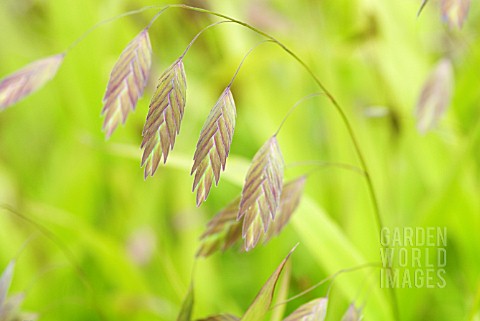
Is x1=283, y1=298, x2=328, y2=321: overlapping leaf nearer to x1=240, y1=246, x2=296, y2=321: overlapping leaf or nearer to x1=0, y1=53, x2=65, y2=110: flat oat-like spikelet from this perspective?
x1=240, y1=246, x2=296, y2=321: overlapping leaf

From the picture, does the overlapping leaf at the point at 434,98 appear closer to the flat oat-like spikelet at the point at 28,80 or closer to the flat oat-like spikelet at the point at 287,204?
the flat oat-like spikelet at the point at 287,204

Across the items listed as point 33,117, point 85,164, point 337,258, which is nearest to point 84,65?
point 85,164

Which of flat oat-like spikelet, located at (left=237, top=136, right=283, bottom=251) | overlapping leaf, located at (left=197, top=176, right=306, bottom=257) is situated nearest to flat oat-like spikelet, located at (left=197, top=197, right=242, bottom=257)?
overlapping leaf, located at (left=197, top=176, right=306, bottom=257)

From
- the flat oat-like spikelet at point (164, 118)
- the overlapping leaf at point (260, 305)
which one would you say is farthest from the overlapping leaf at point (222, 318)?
the flat oat-like spikelet at point (164, 118)

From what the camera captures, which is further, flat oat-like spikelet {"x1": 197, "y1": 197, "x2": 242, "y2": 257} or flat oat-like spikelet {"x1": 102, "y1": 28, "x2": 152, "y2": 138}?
flat oat-like spikelet {"x1": 197, "y1": 197, "x2": 242, "y2": 257}

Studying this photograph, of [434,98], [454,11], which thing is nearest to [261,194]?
[454,11]

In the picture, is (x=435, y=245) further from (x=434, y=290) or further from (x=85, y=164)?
(x=85, y=164)
